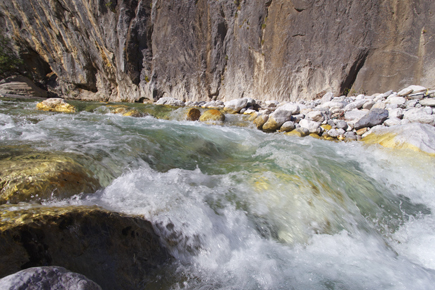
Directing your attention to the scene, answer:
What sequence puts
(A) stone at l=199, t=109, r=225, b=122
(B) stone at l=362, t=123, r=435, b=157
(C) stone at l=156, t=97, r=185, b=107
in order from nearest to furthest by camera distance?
1. (B) stone at l=362, t=123, r=435, b=157
2. (A) stone at l=199, t=109, r=225, b=122
3. (C) stone at l=156, t=97, r=185, b=107

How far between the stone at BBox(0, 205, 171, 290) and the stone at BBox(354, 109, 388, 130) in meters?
6.09

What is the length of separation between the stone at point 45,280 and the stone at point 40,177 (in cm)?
93

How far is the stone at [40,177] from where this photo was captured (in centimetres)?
151

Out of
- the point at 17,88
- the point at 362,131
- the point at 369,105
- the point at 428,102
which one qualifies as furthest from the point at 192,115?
the point at 17,88

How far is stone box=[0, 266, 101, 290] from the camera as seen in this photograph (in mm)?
748

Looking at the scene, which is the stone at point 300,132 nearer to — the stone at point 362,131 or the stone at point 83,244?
the stone at point 362,131

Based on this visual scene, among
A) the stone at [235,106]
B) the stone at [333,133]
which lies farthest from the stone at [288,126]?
the stone at [235,106]

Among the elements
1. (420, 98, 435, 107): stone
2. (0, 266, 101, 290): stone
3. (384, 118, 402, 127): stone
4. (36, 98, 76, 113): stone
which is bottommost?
(36, 98, 76, 113): stone

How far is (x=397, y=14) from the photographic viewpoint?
897 centimetres

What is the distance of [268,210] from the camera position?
2170 mm

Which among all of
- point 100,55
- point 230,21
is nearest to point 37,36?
point 100,55

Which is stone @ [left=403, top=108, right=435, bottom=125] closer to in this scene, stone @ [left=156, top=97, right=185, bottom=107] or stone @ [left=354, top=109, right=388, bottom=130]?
stone @ [left=354, top=109, right=388, bottom=130]

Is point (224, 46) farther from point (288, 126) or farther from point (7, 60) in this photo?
point (7, 60)

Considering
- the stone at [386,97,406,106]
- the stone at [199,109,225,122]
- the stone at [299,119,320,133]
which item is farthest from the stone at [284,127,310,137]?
the stone at [386,97,406,106]
